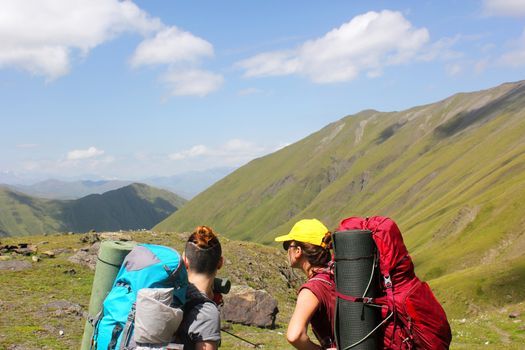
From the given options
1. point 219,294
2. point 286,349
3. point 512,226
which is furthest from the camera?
point 512,226

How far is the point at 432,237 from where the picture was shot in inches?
3733

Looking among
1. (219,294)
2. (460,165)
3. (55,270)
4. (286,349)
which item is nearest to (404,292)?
(219,294)

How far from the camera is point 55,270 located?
97.8 feet

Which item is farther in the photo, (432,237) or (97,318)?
(432,237)

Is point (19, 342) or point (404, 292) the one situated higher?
point (404, 292)

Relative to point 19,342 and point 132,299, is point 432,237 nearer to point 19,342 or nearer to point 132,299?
point 19,342

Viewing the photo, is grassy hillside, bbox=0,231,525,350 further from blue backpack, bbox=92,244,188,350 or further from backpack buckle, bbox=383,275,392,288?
backpack buckle, bbox=383,275,392,288

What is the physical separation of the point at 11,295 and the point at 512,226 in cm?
7084

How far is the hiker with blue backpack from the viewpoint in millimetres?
5895

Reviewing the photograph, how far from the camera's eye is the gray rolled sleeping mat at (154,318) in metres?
5.58

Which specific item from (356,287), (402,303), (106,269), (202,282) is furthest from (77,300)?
(402,303)

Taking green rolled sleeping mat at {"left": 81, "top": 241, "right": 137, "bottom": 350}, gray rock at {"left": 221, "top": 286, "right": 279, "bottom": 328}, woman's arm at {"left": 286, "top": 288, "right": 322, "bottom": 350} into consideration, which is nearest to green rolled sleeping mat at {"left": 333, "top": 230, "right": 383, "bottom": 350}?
woman's arm at {"left": 286, "top": 288, "right": 322, "bottom": 350}

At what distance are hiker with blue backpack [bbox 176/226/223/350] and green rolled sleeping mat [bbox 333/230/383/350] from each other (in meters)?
1.76

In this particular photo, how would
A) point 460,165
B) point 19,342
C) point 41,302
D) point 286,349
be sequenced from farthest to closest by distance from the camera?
1. point 460,165
2. point 41,302
3. point 286,349
4. point 19,342
